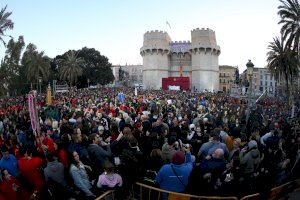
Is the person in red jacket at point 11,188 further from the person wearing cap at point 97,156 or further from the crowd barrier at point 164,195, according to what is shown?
the crowd barrier at point 164,195

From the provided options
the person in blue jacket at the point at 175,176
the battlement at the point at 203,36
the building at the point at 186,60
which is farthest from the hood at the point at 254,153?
the battlement at the point at 203,36

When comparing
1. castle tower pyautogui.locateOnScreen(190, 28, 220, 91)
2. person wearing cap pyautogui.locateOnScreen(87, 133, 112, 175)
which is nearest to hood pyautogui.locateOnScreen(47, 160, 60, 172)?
person wearing cap pyautogui.locateOnScreen(87, 133, 112, 175)

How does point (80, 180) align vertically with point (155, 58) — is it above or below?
below

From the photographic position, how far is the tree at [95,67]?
281 feet

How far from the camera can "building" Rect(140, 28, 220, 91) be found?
91250 mm

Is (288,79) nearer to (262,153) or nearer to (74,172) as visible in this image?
(262,153)

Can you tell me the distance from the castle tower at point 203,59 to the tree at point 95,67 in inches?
863

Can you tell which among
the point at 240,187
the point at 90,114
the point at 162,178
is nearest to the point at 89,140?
the point at 162,178

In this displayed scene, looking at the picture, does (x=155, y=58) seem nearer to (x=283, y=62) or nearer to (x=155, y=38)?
(x=155, y=38)

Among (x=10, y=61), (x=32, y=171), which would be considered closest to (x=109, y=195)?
(x=32, y=171)

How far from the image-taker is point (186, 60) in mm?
96125

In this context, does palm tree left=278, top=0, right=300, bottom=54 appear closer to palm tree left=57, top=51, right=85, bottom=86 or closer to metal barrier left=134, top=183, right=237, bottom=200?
metal barrier left=134, top=183, right=237, bottom=200

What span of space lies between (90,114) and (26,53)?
56157 mm

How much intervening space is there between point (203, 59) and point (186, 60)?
6070 mm
